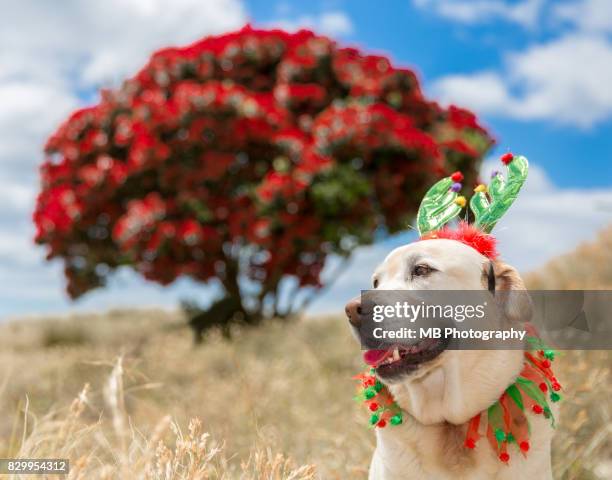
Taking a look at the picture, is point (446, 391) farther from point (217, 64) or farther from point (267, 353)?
point (217, 64)

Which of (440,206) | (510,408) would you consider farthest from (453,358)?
(440,206)

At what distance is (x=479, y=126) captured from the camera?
10.9m

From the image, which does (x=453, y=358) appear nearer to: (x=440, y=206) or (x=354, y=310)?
(x=354, y=310)

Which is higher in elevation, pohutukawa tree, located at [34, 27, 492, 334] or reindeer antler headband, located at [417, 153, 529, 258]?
pohutukawa tree, located at [34, 27, 492, 334]

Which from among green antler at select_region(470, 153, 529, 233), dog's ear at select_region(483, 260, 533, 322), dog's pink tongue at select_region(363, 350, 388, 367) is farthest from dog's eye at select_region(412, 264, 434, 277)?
green antler at select_region(470, 153, 529, 233)

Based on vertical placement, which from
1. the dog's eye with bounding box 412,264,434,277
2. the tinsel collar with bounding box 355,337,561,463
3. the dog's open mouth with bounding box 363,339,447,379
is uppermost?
the dog's eye with bounding box 412,264,434,277

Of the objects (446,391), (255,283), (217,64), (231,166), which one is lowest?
(446,391)

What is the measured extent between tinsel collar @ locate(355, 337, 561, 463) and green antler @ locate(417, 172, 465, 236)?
25.4 inches

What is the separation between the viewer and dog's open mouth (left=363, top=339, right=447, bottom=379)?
2369mm

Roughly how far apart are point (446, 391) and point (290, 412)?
122 inches

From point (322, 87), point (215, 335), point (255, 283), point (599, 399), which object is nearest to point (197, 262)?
point (255, 283)

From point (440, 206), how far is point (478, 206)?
17 centimetres

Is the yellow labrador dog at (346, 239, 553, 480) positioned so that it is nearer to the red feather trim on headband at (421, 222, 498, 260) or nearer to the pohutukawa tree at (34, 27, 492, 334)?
the red feather trim on headband at (421, 222, 498, 260)

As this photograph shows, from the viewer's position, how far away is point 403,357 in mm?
2383
